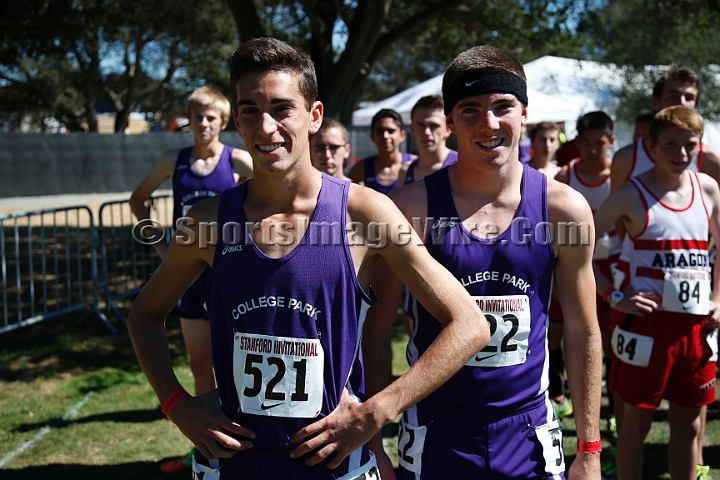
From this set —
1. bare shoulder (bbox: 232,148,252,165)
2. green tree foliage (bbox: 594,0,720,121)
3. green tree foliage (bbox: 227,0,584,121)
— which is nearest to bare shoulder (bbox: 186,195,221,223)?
bare shoulder (bbox: 232,148,252,165)

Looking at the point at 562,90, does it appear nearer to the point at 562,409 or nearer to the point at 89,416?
the point at 562,409

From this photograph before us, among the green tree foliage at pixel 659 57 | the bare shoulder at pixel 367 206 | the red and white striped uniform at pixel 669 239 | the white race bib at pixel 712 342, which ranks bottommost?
the white race bib at pixel 712 342

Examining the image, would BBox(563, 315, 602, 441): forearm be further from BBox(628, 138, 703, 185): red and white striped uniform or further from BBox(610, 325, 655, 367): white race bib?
BBox(628, 138, 703, 185): red and white striped uniform

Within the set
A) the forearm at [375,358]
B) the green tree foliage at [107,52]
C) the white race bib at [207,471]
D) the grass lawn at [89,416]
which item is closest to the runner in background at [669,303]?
the grass lawn at [89,416]

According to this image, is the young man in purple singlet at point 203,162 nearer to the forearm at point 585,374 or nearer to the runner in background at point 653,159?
the runner in background at point 653,159

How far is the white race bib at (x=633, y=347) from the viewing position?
349 centimetres

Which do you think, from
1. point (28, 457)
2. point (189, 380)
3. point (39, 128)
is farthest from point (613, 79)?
point (39, 128)

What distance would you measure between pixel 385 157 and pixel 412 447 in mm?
4182

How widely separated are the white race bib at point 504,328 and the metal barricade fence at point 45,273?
17.7 feet

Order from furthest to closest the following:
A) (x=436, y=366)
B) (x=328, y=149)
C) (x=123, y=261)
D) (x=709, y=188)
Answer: (x=123, y=261) < (x=328, y=149) < (x=709, y=188) < (x=436, y=366)

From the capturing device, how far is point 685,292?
11.3 ft

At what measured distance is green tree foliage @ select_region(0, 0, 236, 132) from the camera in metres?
13.7

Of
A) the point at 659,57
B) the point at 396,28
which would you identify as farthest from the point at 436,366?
the point at 659,57

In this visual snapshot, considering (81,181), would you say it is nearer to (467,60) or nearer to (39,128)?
(467,60)
